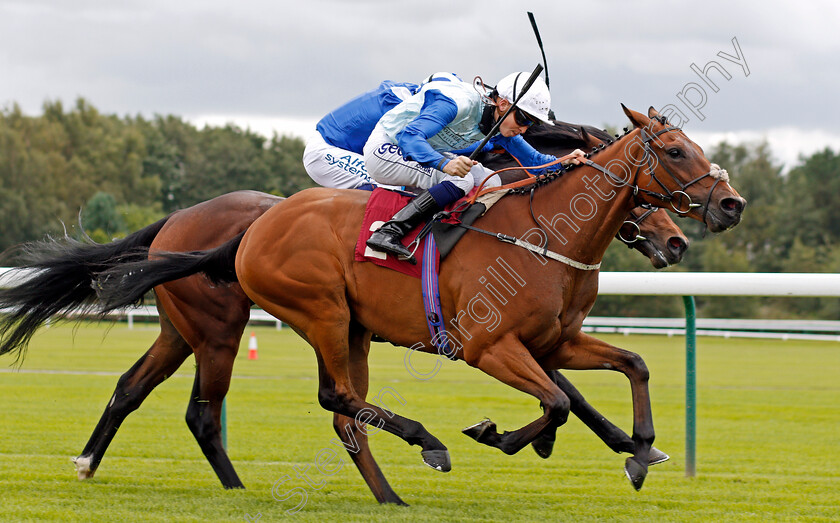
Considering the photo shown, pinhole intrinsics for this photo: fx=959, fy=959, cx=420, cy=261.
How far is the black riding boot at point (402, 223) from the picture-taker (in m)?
4.36

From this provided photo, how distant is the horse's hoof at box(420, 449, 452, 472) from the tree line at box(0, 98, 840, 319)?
3541 centimetres

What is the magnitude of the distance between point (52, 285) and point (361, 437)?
2.04 meters

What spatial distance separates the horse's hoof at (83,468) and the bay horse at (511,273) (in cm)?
102

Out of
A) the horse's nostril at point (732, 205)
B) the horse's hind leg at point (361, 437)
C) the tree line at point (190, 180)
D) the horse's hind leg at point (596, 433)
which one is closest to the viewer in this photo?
the horse's nostril at point (732, 205)

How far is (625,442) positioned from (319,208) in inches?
72.6

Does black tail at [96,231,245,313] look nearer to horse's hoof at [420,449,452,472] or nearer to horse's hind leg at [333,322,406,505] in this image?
horse's hind leg at [333,322,406,505]

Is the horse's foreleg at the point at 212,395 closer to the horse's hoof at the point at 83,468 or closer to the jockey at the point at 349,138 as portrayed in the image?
the horse's hoof at the point at 83,468

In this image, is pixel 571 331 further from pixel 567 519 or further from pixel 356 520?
pixel 356 520

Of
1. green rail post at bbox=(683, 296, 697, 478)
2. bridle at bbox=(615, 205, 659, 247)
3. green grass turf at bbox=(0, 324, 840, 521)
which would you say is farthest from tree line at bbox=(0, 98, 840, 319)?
bridle at bbox=(615, 205, 659, 247)

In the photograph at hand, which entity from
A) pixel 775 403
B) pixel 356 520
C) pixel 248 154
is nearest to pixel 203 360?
pixel 356 520

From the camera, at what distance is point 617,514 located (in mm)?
4391

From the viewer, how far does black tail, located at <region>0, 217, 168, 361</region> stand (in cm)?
545

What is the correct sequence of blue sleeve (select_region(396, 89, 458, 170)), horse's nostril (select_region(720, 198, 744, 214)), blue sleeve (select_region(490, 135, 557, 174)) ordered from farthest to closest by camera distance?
1. blue sleeve (select_region(490, 135, 557, 174))
2. blue sleeve (select_region(396, 89, 458, 170))
3. horse's nostril (select_region(720, 198, 744, 214))

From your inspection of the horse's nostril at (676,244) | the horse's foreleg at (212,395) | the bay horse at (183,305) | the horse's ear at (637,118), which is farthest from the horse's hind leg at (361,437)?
the horse's ear at (637,118)
